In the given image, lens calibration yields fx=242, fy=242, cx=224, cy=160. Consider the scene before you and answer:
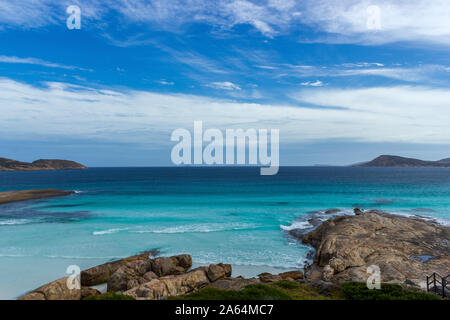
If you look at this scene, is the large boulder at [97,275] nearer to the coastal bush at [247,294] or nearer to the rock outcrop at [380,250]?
the coastal bush at [247,294]

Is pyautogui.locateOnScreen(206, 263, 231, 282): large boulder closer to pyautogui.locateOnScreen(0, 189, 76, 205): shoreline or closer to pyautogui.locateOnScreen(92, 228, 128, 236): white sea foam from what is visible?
pyautogui.locateOnScreen(92, 228, 128, 236): white sea foam

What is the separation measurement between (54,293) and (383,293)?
50.3 ft

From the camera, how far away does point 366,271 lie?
15.0 metres

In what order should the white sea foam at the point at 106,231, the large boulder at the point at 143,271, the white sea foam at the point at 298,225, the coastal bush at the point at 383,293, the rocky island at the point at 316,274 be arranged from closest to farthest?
the coastal bush at the point at 383,293
the rocky island at the point at 316,274
the large boulder at the point at 143,271
the white sea foam at the point at 106,231
the white sea foam at the point at 298,225

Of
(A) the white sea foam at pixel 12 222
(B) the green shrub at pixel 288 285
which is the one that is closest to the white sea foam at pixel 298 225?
(B) the green shrub at pixel 288 285

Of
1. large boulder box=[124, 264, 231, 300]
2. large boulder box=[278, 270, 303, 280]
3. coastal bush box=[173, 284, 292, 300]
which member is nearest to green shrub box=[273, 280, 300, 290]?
coastal bush box=[173, 284, 292, 300]

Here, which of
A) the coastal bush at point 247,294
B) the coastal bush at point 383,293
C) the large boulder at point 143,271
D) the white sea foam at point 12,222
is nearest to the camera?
the coastal bush at point 383,293

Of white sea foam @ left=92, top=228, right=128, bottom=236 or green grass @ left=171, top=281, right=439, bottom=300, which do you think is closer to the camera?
green grass @ left=171, top=281, right=439, bottom=300

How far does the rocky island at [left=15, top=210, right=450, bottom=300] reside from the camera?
11227mm

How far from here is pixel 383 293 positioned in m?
10.5

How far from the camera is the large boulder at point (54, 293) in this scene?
11680 mm

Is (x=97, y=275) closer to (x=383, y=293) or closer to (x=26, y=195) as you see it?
(x=383, y=293)

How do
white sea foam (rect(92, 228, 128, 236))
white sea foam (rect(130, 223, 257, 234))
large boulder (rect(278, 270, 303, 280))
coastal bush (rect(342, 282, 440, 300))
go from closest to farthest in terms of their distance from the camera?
coastal bush (rect(342, 282, 440, 300))
large boulder (rect(278, 270, 303, 280))
white sea foam (rect(92, 228, 128, 236))
white sea foam (rect(130, 223, 257, 234))
